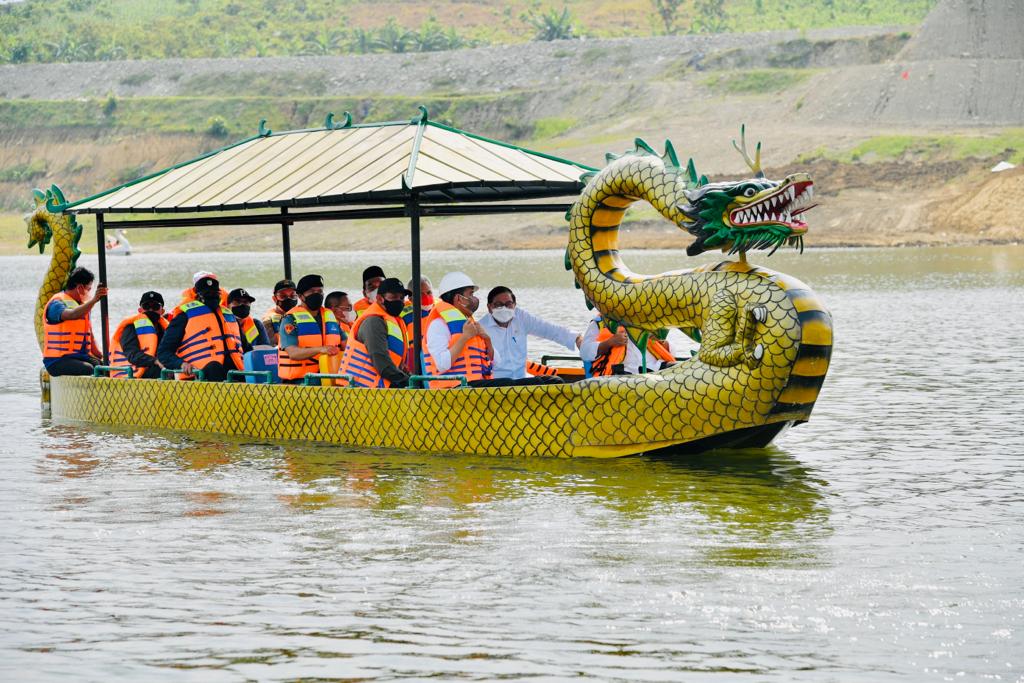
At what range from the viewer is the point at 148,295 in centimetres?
1750

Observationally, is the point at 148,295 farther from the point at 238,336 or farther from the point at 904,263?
the point at 904,263

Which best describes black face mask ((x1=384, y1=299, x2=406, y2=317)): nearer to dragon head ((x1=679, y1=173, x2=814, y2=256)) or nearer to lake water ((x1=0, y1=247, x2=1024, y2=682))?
lake water ((x1=0, y1=247, x2=1024, y2=682))

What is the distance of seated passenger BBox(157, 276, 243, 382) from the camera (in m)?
16.9

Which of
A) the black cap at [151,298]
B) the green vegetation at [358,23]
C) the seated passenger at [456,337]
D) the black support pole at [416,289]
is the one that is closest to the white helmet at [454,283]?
the seated passenger at [456,337]

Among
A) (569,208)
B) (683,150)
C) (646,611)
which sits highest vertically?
(683,150)

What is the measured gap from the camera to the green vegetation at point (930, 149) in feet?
241

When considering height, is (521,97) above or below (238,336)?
above

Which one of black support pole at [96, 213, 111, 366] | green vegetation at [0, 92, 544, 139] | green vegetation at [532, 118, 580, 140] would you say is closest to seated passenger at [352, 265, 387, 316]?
black support pole at [96, 213, 111, 366]

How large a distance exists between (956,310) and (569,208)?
23558 mm

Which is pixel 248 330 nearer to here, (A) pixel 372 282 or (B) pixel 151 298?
(B) pixel 151 298

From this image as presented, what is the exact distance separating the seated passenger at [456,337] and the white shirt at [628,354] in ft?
3.36

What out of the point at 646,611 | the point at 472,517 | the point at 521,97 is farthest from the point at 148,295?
the point at 521,97

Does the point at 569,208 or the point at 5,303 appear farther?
the point at 5,303

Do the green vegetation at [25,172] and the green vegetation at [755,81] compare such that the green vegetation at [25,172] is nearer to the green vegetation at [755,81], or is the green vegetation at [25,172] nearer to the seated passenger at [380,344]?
the green vegetation at [755,81]
